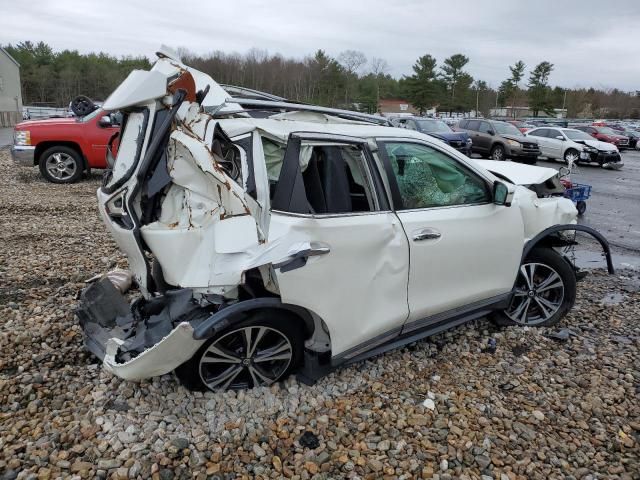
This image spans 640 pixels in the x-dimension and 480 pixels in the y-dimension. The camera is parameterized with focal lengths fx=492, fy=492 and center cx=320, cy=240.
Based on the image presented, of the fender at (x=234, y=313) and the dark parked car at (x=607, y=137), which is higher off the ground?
the dark parked car at (x=607, y=137)

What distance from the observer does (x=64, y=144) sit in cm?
1059

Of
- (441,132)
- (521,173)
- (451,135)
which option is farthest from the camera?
(441,132)

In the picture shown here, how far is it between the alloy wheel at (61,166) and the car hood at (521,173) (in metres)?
9.05

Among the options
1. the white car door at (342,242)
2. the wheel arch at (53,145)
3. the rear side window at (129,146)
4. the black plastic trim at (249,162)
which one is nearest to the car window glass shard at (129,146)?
the rear side window at (129,146)

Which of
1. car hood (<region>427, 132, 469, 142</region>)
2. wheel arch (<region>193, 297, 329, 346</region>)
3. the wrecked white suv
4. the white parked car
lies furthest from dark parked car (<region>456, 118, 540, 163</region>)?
wheel arch (<region>193, 297, 329, 346</region>)

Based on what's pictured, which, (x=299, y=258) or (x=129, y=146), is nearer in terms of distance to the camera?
(x=299, y=258)

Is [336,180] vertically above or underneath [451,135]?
above

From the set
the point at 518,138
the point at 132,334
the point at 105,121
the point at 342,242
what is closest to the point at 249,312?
the point at 342,242

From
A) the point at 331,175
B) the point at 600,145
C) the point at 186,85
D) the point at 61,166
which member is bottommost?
the point at 61,166

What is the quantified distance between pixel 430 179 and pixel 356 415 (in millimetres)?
1807

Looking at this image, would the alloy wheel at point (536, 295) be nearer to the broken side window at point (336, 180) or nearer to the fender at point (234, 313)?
the broken side window at point (336, 180)

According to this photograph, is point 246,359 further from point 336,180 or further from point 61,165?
point 61,165

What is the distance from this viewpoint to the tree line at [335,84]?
6731 centimetres

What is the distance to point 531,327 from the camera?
434 centimetres
